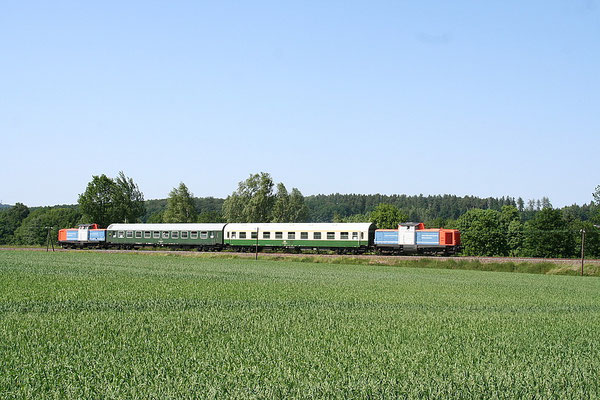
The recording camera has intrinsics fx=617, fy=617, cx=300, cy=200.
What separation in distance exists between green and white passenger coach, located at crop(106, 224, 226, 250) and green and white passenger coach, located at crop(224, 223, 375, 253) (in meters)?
1.84

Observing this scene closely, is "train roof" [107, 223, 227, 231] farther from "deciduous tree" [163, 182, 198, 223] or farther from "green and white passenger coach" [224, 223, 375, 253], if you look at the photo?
"deciduous tree" [163, 182, 198, 223]

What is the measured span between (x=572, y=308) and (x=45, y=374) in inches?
778

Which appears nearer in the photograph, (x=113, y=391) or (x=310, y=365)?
(x=113, y=391)

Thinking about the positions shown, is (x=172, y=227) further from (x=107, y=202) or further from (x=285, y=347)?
(x=285, y=347)

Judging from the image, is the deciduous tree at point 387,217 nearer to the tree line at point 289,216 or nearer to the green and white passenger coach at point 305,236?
the tree line at point 289,216

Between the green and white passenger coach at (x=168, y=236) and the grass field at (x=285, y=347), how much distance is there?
51.2 meters

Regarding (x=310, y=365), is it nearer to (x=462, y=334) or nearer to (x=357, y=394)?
(x=357, y=394)

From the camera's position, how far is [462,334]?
14.4 metres

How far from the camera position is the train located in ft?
213

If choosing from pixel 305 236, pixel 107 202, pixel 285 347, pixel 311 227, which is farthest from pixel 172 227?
pixel 285 347

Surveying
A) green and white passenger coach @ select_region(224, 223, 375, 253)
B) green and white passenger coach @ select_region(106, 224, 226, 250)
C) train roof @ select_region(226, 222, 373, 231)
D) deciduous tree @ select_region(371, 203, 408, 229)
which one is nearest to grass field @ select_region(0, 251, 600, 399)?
green and white passenger coach @ select_region(224, 223, 375, 253)

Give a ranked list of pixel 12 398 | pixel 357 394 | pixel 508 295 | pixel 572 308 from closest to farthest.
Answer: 1. pixel 12 398
2. pixel 357 394
3. pixel 572 308
4. pixel 508 295

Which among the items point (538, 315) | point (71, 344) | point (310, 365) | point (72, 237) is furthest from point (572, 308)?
point (72, 237)

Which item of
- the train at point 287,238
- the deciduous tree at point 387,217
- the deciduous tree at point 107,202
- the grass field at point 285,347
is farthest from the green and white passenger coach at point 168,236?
the deciduous tree at point 387,217
